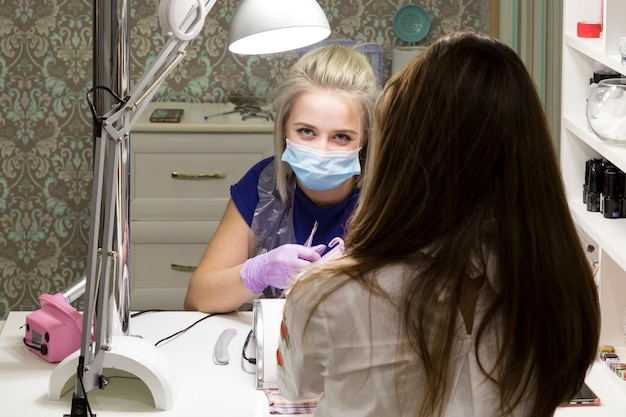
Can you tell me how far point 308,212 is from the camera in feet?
7.40

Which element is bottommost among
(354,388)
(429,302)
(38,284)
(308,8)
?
(38,284)

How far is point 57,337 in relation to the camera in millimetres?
1698

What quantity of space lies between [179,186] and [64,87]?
0.70m

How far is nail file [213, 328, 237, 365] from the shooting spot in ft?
5.74

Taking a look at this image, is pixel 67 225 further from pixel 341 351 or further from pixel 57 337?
pixel 341 351

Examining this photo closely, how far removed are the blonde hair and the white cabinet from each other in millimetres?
1057

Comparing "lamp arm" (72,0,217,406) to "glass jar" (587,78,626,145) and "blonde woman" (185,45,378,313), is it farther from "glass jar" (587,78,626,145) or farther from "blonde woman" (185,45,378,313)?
"glass jar" (587,78,626,145)

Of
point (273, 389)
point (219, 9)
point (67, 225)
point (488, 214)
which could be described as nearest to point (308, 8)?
point (273, 389)

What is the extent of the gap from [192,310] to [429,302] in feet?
3.80

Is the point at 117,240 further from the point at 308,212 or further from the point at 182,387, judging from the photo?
the point at 308,212

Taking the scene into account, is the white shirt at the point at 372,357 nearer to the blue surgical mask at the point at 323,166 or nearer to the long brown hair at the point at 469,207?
the long brown hair at the point at 469,207

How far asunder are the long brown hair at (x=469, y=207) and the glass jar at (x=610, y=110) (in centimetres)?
74

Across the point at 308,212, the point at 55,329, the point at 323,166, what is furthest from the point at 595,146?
the point at 55,329

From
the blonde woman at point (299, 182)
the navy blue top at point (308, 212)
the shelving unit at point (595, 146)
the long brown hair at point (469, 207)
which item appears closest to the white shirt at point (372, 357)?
the long brown hair at point (469, 207)
